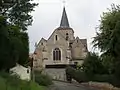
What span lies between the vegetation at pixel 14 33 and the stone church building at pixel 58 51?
43662 mm

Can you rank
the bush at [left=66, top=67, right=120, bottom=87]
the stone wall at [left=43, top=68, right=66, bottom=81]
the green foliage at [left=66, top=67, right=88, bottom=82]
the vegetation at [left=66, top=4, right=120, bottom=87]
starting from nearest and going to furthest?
the vegetation at [left=66, top=4, right=120, bottom=87]
the bush at [left=66, top=67, right=120, bottom=87]
the green foliage at [left=66, top=67, right=88, bottom=82]
the stone wall at [left=43, top=68, right=66, bottom=81]

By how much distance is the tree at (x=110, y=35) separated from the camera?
38312 millimetres

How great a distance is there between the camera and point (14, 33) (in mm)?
43250

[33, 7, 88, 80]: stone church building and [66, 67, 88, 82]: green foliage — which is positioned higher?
[33, 7, 88, 80]: stone church building

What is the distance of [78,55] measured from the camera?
10819 centimetres

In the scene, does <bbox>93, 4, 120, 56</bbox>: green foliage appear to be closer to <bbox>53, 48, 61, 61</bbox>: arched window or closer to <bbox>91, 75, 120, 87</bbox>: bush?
<bbox>91, 75, 120, 87</bbox>: bush

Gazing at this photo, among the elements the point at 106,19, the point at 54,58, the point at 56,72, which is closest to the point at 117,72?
the point at 106,19

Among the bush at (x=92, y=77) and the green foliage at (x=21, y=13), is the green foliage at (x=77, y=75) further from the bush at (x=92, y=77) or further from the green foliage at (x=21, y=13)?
the green foliage at (x=21, y=13)

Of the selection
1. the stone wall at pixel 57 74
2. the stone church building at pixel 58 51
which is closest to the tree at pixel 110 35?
the stone wall at pixel 57 74

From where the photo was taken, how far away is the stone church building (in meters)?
102

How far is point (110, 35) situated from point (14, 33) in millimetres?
11847

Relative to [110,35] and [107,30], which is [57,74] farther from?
[110,35]

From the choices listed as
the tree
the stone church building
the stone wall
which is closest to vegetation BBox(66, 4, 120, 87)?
the tree

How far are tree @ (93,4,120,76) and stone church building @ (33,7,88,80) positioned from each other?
44300mm
